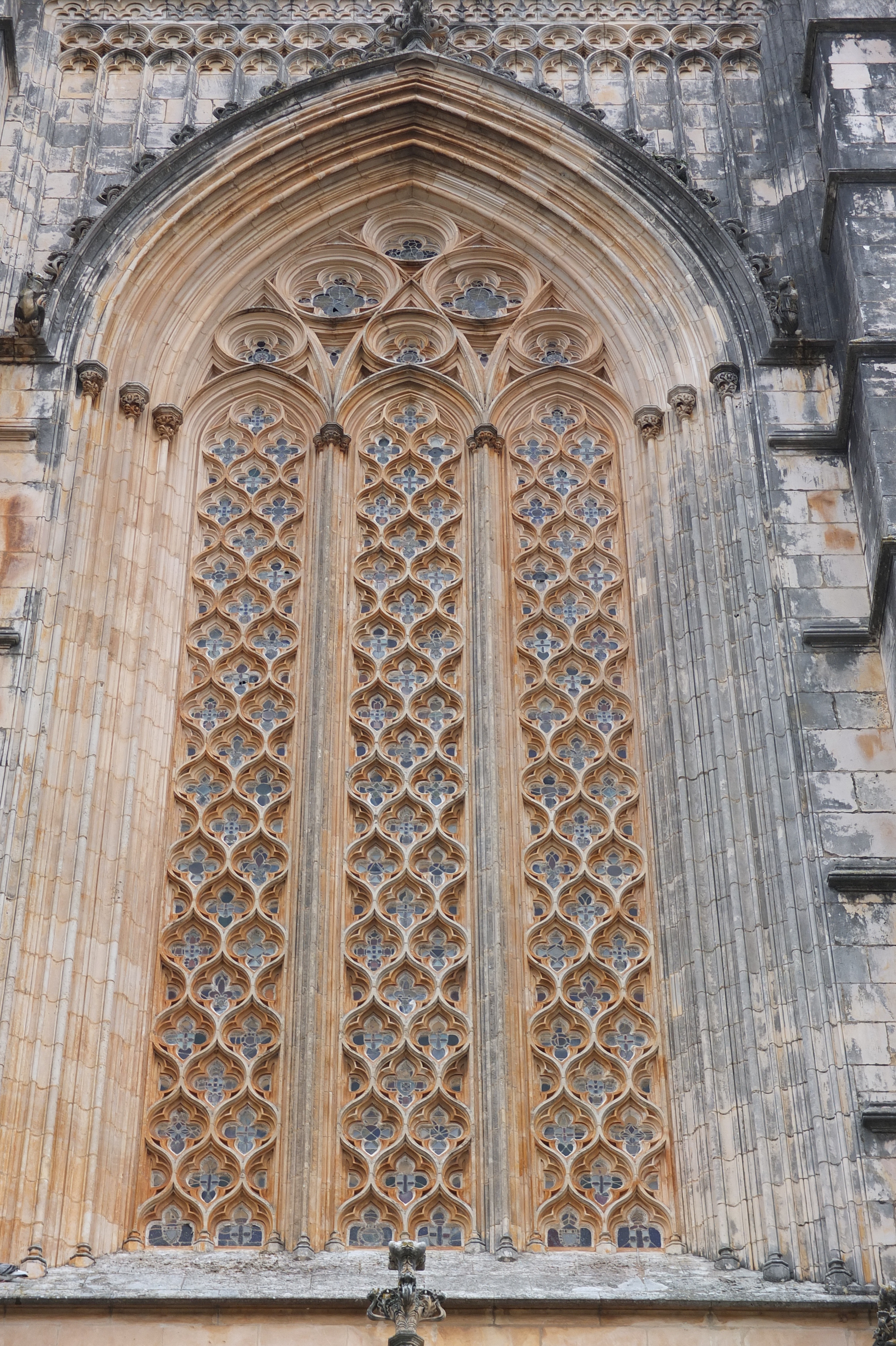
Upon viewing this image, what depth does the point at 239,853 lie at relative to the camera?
13797 millimetres

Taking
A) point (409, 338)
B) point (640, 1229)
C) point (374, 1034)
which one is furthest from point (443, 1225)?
point (409, 338)

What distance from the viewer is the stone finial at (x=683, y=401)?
15.1 metres

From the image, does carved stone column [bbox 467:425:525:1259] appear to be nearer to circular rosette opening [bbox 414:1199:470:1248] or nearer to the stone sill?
circular rosette opening [bbox 414:1199:470:1248]

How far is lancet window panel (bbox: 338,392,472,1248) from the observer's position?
12.7 m

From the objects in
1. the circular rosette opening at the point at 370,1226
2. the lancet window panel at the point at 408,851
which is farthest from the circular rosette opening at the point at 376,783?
the circular rosette opening at the point at 370,1226

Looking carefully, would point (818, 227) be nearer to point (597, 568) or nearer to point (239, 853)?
point (597, 568)

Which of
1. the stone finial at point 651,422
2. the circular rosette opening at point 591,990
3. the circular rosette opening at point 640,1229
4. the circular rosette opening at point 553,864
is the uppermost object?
the stone finial at point 651,422

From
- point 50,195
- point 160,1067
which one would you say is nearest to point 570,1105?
point 160,1067

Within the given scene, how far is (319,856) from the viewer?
13.6 meters

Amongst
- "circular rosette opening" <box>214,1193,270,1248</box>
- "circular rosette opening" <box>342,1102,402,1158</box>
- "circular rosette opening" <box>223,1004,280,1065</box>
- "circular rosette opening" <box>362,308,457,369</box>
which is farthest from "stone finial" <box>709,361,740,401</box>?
"circular rosette opening" <box>214,1193,270,1248</box>

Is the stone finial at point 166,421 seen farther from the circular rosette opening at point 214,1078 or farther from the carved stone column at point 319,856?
the circular rosette opening at point 214,1078

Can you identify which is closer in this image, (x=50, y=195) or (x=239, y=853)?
(x=239, y=853)

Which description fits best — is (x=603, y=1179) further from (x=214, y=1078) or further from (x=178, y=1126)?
(x=178, y=1126)

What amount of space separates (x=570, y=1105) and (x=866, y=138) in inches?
275
